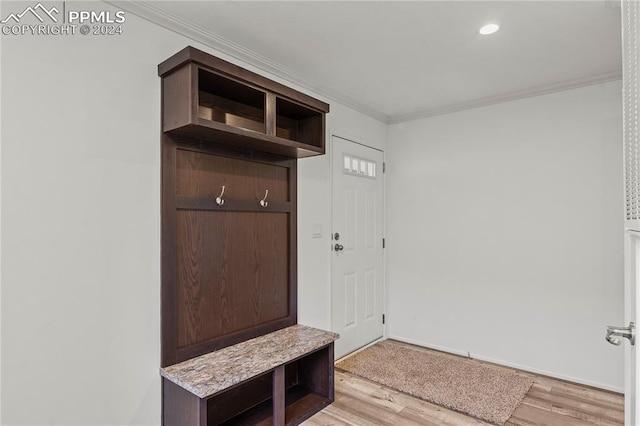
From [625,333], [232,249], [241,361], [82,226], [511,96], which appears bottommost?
[241,361]

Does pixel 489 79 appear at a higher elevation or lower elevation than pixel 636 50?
higher

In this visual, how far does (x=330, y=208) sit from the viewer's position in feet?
10.2

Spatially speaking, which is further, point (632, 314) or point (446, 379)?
point (446, 379)

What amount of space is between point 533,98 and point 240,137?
257 centimetres

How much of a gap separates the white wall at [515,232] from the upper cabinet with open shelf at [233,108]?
158 centimetres

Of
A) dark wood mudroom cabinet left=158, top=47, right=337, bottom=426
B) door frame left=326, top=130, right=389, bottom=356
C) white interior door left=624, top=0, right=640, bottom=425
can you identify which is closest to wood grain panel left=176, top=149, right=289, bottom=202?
dark wood mudroom cabinet left=158, top=47, right=337, bottom=426

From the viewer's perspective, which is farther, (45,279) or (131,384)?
(131,384)

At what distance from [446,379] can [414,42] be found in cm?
252

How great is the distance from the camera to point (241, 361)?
6.46 ft

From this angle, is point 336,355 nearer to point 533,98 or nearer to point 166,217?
point 166,217

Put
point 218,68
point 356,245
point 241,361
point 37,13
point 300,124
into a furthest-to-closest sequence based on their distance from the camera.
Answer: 1. point 356,245
2. point 300,124
3. point 241,361
4. point 218,68
5. point 37,13

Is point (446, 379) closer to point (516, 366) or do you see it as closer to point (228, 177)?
point (516, 366)

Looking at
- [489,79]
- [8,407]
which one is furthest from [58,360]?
[489,79]

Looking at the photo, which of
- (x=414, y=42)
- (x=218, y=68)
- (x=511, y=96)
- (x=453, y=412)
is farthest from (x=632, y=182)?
(x=511, y=96)
